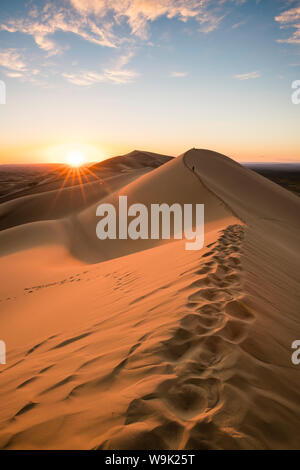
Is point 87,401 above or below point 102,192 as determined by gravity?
below

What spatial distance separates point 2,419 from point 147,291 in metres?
2.29

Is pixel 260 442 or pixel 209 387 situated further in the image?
pixel 209 387

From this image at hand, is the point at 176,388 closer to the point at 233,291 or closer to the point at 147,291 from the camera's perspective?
the point at 233,291

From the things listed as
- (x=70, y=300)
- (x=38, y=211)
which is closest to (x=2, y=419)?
(x=70, y=300)

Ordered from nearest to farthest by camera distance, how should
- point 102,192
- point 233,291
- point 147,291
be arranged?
point 233,291, point 147,291, point 102,192

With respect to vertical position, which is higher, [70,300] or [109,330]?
[109,330]

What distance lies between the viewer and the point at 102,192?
2580 cm

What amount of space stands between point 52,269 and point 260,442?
7.92 metres

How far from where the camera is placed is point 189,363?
1.94 metres

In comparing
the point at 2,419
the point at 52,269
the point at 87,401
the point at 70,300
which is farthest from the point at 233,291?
the point at 52,269

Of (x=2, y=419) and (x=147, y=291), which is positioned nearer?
(x=2, y=419)

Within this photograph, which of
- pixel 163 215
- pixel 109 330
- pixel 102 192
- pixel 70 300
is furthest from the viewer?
pixel 102 192

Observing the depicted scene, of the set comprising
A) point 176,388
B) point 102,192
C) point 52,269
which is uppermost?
point 102,192
